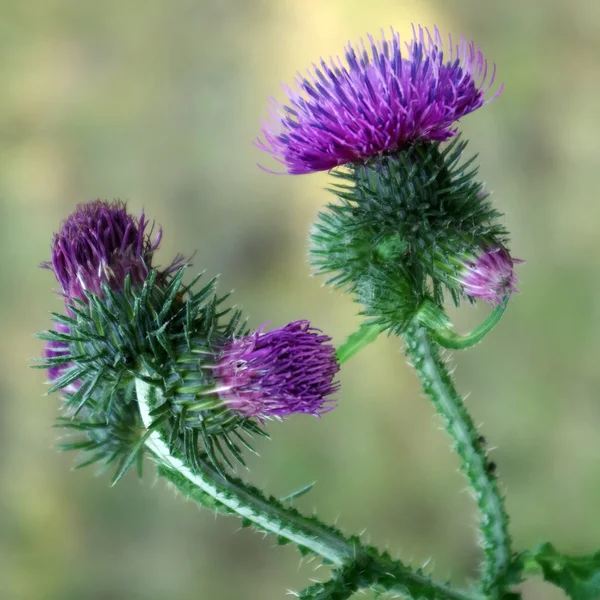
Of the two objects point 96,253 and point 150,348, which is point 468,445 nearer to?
point 150,348

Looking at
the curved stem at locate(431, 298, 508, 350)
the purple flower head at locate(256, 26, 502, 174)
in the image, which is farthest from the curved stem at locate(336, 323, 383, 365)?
the purple flower head at locate(256, 26, 502, 174)

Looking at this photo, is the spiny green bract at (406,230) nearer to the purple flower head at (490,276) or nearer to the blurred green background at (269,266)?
the purple flower head at (490,276)

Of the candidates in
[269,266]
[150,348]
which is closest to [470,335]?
[150,348]

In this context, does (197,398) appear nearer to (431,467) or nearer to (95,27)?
(431,467)

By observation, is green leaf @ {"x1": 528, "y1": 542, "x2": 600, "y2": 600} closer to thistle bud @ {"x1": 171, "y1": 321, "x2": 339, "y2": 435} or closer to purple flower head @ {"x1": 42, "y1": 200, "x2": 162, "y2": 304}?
thistle bud @ {"x1": 171, "y1": 321, "x2": 339, "y2": 435}

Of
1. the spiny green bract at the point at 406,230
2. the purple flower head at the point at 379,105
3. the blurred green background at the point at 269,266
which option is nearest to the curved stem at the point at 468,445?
the spiny green bract at the point at 406,230

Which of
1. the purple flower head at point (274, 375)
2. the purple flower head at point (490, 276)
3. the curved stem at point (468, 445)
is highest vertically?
the purple flower head at point (490, 276)

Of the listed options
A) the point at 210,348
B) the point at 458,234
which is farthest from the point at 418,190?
the point at 210,348
